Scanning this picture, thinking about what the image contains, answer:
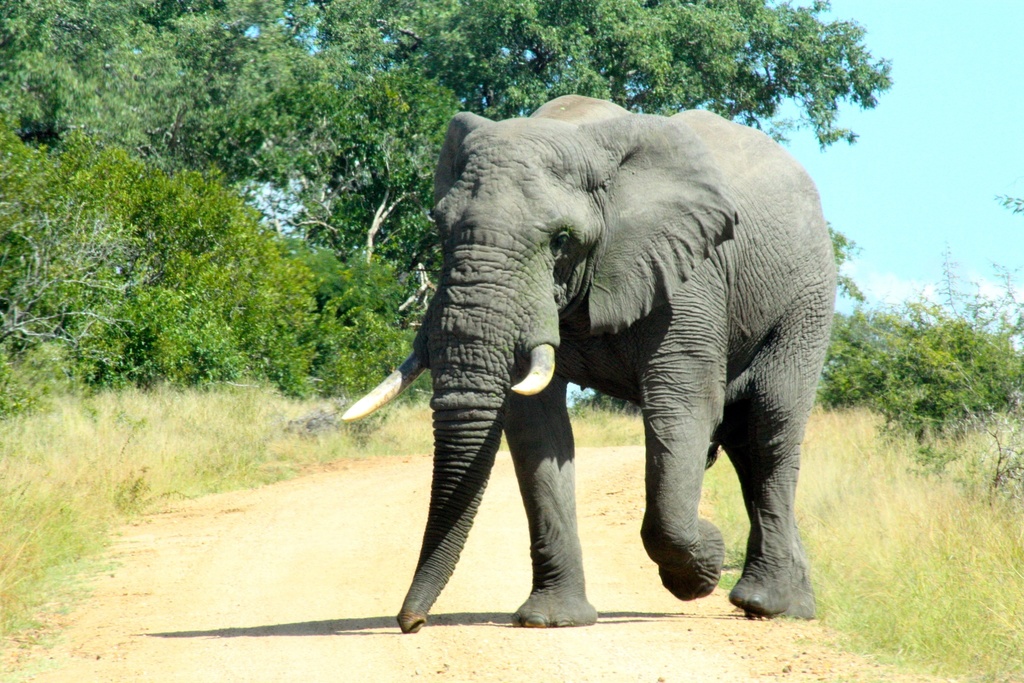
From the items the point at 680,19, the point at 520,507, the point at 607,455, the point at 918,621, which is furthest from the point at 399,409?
the point at 918,621

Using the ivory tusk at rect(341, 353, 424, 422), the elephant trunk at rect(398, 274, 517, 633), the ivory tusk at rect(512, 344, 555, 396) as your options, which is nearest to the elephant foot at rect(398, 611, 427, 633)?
the elephant trunk at rect(398, 274, 517, 633)

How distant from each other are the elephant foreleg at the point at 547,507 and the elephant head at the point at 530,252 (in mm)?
586

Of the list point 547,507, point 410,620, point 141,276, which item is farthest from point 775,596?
point 141,276

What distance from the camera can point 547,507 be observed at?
6715 millimetres

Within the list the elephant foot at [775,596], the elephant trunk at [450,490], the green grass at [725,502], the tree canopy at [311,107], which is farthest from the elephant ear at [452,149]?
the tree canopy at [311,107]

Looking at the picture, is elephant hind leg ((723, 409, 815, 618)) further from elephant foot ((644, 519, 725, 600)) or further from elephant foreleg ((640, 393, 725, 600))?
elephant foreleg ((640, 393, 725, 600))

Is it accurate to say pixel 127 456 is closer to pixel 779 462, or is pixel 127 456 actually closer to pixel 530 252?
pixel 779 462

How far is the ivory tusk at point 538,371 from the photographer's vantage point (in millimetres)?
5594

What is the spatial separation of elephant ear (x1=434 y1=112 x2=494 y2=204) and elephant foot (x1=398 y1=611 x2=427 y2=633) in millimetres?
1929

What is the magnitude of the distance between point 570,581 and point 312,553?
3.27m

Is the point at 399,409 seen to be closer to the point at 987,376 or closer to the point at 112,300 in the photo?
the point at 112,300

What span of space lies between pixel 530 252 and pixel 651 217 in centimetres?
90

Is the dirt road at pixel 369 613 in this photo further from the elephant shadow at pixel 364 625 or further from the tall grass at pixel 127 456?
the tall grass at pixel 127 456

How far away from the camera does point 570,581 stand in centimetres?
673
